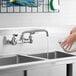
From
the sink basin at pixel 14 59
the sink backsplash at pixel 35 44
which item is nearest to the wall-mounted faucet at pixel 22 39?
the sink backsplash at pixel 35 44

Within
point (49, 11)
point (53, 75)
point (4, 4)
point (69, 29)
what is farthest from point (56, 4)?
point (53, 75)

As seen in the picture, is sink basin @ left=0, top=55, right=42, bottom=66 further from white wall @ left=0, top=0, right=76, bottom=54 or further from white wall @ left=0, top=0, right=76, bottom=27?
white wall @ left=0, top=0, right=76, bottom=27

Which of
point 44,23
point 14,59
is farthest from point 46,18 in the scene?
point 14,59

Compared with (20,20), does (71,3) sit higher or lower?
higher

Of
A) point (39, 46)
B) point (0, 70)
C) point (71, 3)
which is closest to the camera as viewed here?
point (0, 70)

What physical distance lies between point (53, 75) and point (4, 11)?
0.88 metres

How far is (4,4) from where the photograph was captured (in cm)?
224

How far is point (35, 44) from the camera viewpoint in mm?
2436

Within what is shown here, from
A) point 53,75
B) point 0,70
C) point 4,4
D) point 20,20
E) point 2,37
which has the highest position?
point 4,4

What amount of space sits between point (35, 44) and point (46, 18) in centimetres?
29

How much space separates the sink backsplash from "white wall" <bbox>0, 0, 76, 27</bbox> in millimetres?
58

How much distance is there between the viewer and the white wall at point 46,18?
225 cm

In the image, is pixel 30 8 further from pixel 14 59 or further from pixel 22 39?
pixel 14 59

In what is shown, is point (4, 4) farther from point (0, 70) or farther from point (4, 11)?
point (0, 70)
